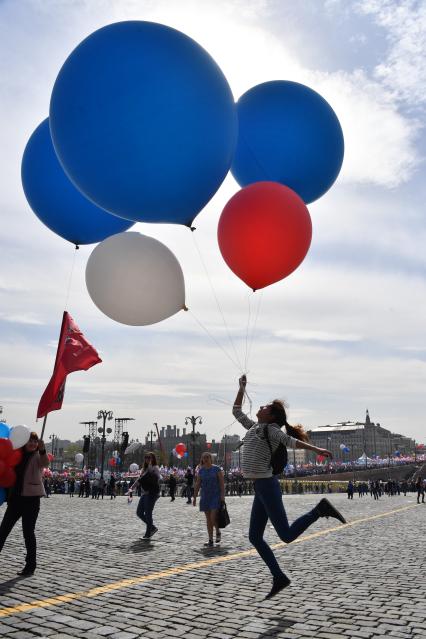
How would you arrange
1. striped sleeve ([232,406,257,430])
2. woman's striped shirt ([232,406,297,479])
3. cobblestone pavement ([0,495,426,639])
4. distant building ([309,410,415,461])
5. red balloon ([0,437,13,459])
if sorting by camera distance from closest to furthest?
cobblestone pavement ([0,495,426,639]) → woman's striped shirt ([232,406,297,479]) → striped sleeve ([232,406,257,430]) → red balloon ([0,437,13,459]) → distant building ([309,410,415,461])

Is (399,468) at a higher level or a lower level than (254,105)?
lower

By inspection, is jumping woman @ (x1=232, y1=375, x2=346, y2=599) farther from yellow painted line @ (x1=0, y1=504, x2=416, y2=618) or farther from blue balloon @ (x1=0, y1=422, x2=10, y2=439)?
blue balloon @ (x1=0, y1=422, x2=10, y2=439)

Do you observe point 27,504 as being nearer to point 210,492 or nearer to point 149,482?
point 210,492

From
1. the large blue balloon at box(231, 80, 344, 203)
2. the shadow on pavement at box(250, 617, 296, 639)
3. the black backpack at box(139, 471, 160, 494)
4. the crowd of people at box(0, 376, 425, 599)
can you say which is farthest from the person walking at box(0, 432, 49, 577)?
the large blue balloon at box(231, 80, 344, 203)

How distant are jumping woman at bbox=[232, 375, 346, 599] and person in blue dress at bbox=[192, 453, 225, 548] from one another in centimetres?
377

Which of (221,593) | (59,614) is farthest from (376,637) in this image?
(59,614)

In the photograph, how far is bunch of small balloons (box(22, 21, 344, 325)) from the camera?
4.70 meters

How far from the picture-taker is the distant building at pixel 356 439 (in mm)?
171875

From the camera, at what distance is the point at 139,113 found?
184 inches

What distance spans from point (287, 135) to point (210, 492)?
18.5ft

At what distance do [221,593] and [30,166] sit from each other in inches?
216

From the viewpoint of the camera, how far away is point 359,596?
4.79m

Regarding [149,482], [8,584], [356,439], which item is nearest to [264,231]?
[8,584]

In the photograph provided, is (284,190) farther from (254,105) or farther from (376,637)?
(376,637)
